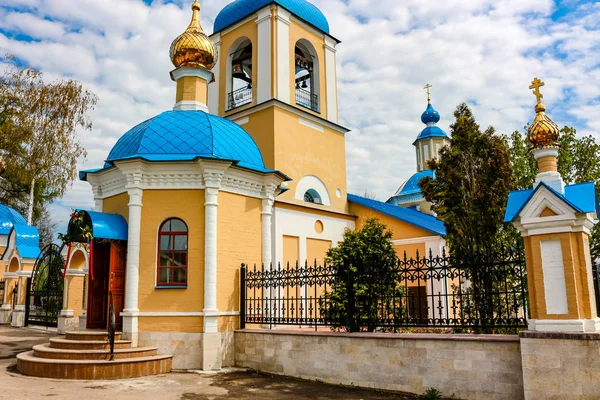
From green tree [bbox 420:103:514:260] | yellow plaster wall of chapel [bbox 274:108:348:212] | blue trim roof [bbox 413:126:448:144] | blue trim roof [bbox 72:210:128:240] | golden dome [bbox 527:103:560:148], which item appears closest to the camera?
golden dome [bbox 527:103:560:148]

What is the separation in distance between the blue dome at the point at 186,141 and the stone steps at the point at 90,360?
11.5ft

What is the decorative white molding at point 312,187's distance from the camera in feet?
52.4

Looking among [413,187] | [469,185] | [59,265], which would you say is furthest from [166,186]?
[413,187]

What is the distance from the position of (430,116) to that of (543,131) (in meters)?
23.5

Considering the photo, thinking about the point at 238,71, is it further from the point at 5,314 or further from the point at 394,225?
the point at 5,314

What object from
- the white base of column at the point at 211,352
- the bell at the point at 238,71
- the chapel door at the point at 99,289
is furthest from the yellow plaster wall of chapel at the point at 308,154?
the white base of column at the point at 211,352

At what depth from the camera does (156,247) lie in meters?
9.78

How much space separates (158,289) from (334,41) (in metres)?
12.6

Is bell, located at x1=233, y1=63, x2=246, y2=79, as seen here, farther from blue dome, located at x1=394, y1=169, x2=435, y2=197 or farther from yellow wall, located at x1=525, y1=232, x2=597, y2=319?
yellow wall, located at x1=525, y1=232, x2=597, y2=319

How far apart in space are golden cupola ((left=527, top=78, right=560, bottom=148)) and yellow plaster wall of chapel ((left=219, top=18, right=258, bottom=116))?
36.0 ft

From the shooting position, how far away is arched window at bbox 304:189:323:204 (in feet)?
54.2

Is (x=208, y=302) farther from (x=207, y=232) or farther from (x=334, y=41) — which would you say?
(x=334, y=41)

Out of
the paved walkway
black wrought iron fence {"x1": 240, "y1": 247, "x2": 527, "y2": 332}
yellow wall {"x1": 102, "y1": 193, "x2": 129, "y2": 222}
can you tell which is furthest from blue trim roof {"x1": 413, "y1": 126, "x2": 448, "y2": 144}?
the paved walkway

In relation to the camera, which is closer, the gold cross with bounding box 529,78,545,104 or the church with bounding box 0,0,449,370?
the gold cross with bounding box 529,78,545,104
